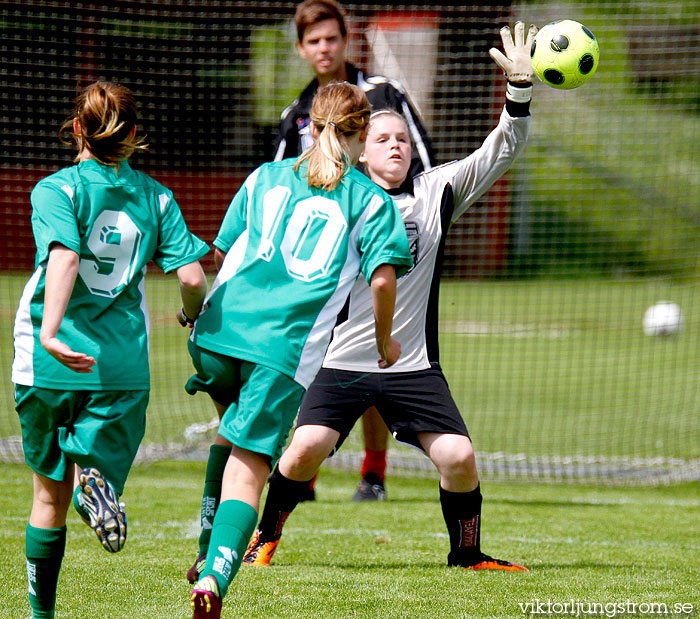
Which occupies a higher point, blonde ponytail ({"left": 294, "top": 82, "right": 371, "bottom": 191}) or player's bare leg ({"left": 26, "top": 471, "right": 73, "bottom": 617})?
blonde ponytail ({"left": 294, "top": 82, "right": 371, "bottom": 191})

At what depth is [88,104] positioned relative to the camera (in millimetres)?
2840

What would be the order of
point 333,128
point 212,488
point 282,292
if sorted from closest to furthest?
point 282,292 < point 333,128 < point 212,488

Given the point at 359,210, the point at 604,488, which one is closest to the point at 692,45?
the point at 604,488

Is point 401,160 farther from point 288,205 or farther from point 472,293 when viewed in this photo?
point 472,293

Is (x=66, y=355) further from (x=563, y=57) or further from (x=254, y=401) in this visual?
(x=563, y=57)

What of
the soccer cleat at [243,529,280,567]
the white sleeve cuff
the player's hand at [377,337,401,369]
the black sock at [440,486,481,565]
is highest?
the white sleeve cuff

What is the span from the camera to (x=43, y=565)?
9.30 feet

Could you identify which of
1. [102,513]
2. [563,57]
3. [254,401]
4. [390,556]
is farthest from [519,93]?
[102,513]

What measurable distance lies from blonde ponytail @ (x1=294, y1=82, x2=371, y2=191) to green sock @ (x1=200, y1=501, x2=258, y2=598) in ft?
3.17

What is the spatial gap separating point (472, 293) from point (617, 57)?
5813mm

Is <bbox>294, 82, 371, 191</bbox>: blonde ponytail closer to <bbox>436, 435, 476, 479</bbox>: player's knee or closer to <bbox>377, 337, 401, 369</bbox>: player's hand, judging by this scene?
<bbox>377, 337, 401, 369</bbox>: player's hand

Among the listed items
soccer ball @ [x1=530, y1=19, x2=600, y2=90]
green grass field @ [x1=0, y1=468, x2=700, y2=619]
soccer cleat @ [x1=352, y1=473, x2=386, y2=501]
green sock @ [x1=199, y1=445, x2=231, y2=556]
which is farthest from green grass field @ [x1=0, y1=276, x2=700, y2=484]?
green sock @ [x1=199, y1=445, x2=231, y2=556]

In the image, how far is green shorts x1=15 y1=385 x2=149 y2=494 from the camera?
2756mm

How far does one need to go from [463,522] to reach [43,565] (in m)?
1.60
